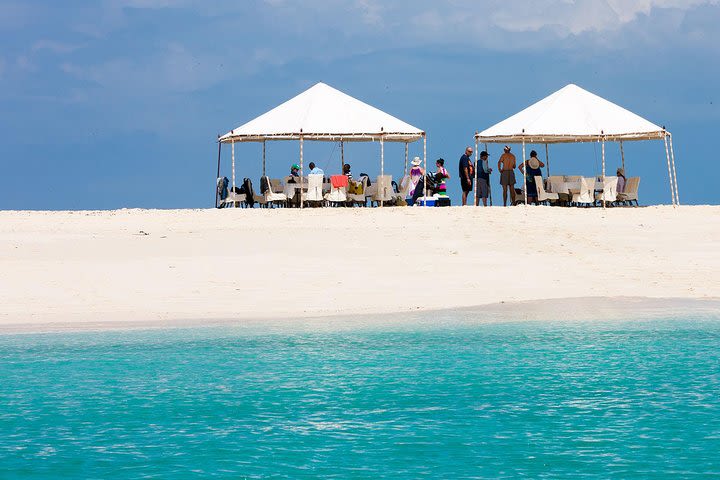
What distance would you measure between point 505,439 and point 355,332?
19.3 ft

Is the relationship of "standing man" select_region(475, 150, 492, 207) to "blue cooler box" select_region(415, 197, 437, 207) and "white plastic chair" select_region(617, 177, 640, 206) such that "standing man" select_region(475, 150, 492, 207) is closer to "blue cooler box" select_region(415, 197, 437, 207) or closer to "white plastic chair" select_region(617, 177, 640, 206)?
"blue cooler box" select_region(415, 197, 437, 207)

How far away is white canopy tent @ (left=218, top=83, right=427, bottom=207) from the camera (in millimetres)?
28766

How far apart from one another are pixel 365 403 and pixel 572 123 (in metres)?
20.5

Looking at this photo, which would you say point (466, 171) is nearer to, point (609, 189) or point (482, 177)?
point (482, 177)

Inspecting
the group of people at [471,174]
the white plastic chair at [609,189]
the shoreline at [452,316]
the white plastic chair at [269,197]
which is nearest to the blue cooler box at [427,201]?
the group of people at [471,174]

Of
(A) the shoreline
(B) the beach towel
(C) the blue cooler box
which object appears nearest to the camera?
(A) the shoreline

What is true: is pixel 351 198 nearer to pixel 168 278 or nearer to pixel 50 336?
pixel 168 278

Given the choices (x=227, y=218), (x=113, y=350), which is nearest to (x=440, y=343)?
(x=113, y=350)

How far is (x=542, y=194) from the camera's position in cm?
2962

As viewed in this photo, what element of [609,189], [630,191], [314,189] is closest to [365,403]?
[314,189]

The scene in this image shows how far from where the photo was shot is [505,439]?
9.15 m

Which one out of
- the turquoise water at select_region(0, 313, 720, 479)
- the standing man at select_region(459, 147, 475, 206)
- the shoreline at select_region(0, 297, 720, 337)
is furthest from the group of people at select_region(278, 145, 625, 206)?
the turquoise water at select_region(0, 313, 720, 479)

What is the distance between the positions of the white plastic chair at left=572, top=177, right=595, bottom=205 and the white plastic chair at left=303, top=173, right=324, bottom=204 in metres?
6.87

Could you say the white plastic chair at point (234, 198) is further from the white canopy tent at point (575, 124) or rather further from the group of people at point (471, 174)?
the white canopy tent at point (575, 124)
